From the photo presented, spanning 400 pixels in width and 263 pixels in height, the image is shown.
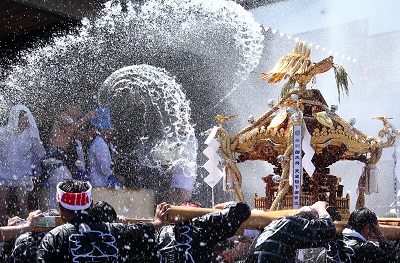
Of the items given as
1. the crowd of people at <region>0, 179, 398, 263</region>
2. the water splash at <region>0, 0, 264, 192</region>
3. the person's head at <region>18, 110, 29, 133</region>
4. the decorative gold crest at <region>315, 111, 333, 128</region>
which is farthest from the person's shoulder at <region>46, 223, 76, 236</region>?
the water splash at <region>0, 0, 264, 192</region>

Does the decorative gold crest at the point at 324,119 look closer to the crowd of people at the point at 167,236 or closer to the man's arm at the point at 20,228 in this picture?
the crowd of people at the point at 167,236

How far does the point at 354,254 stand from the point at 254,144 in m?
1.96

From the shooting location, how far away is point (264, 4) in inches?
441

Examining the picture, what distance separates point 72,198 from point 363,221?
1836mm

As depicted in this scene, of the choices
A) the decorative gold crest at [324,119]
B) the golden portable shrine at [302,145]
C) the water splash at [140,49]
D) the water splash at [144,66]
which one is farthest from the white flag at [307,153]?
the water splash at [140,49]

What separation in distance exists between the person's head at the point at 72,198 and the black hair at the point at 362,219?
1.71 meters

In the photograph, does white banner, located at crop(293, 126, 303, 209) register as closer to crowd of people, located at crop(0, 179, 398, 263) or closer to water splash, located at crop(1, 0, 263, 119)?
crowd of people, located at crop(0, 179, 398, 263)

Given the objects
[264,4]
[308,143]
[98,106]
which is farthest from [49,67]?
[308,143]

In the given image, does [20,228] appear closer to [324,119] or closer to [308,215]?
[308,215]

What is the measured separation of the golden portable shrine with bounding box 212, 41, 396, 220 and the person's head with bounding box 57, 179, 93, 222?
95.9 inches

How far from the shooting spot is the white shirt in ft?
26.4

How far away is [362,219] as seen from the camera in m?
4.20

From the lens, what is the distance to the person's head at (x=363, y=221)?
420 centimetres

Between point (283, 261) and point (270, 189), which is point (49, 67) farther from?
point (283, 261)
